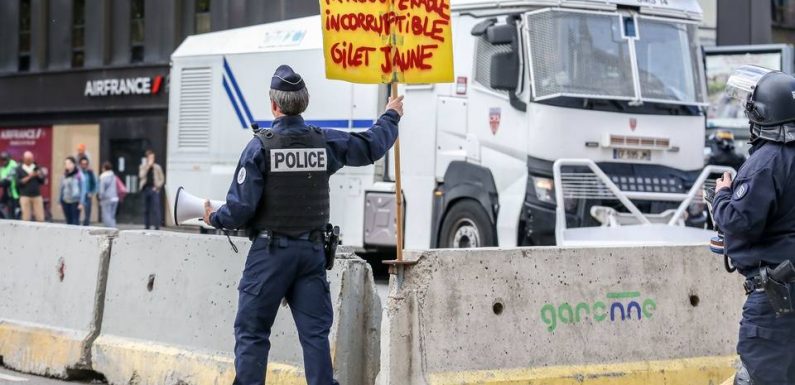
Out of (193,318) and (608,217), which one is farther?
(608,217)

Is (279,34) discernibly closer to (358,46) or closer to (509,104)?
(509,104)

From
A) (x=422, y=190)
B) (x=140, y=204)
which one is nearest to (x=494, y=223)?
(x=422, y=190)

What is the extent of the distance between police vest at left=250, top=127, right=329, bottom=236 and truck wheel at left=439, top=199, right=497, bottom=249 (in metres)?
7.61

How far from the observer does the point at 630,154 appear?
14.5 metres

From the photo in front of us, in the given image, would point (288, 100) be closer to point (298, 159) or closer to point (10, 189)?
point (298, 159)

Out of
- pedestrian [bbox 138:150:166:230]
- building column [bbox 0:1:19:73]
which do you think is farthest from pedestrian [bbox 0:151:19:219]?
building column [bbox 0:1:19:73]

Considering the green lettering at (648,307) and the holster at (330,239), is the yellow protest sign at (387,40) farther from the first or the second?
the green lettering at (648,307)

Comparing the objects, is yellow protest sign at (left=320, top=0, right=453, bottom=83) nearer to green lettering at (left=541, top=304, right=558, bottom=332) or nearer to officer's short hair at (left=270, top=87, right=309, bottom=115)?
officer's short hair at (left=270, top=87, right=309, bottom=115)

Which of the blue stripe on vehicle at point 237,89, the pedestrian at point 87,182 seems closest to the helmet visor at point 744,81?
the blue stripe on vehicle at point 237,89

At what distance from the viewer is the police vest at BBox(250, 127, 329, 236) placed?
6.63 metres

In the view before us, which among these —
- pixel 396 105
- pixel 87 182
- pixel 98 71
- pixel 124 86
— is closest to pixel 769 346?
pixel 396 105

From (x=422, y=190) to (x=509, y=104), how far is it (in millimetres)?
1685

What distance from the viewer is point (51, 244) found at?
9445 mm

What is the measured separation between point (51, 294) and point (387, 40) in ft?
11.1
